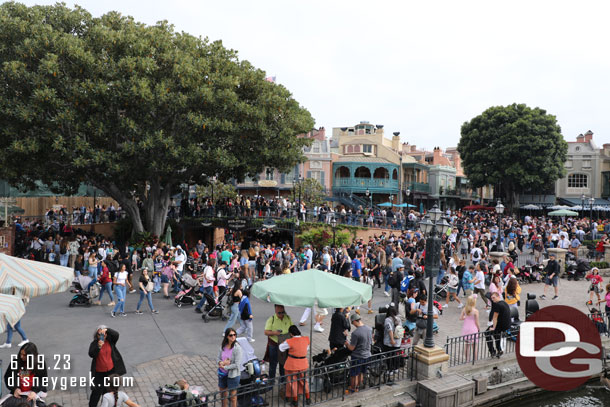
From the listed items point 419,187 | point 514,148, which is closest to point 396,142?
point 419,187

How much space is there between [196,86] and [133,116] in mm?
3204

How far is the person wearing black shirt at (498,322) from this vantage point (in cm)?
989

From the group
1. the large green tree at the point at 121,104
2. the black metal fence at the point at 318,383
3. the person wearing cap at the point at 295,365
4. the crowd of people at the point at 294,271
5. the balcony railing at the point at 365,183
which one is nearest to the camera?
the black metal fence at the point at 318,383

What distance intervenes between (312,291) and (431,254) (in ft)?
9.41

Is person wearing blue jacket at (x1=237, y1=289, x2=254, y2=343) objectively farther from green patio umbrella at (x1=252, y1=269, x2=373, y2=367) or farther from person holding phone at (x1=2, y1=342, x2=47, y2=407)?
person holding phone at (x1=2, y1=342, x2=47, y2=407)

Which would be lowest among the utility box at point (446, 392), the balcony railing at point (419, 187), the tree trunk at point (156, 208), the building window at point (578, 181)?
the utility box at point (446, 392)

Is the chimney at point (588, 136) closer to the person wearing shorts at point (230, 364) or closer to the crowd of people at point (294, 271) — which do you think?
the crowd of people at point (294, 271)

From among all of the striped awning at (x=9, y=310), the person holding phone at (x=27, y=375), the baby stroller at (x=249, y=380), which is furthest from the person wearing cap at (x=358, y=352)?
the striped awning at (x=9, y=310)

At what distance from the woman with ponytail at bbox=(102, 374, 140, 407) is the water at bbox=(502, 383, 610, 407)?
796cm

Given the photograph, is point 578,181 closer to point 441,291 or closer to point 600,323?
point 441,291

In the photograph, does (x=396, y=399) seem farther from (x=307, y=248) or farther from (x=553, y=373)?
(x=307, y=248)

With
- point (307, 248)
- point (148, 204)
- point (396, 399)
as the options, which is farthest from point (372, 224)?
point (396, 399)

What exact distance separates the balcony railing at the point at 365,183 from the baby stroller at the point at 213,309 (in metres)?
32.9

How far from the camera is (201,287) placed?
46.8 ft
